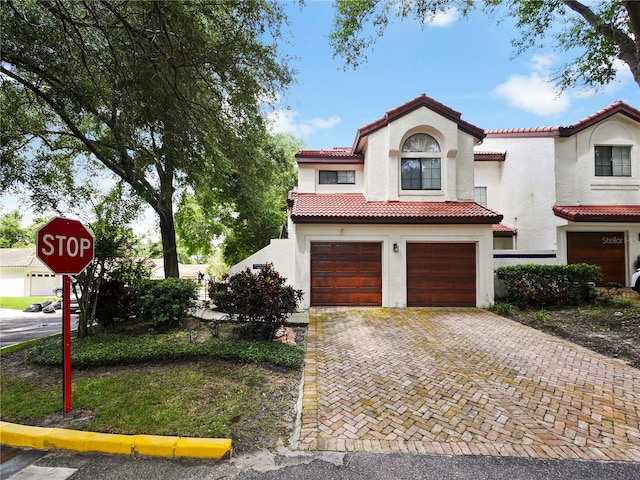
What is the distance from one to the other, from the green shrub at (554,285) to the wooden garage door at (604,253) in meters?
2.52

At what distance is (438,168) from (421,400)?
9.86 meters

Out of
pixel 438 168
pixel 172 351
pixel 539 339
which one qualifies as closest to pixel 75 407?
pixel 172 351

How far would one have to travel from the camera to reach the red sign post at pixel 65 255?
11.9 ft

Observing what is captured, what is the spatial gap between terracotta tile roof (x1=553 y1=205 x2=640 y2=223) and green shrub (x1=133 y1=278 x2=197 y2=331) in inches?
566

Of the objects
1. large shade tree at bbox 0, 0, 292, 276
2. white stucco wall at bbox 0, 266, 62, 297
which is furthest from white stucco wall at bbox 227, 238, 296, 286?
white stucco wall at bbox 0, 266, 62, 297

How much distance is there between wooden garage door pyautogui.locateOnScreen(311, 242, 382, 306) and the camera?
10609mm

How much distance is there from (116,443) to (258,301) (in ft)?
11.2

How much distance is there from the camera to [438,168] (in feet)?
38.9

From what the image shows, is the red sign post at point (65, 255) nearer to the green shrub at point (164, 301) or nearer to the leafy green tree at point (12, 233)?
the green shrub at point (164, 301)

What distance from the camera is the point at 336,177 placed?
13805 mm

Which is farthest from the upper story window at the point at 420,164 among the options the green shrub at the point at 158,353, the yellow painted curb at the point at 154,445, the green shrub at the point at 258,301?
the yellow painted curb at the point at 154,445

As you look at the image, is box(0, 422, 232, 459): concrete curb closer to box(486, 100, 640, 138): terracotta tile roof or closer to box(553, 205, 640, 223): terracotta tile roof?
box(553, 205, 640, 223): terracotta tile roof

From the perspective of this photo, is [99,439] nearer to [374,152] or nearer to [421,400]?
[421,400]

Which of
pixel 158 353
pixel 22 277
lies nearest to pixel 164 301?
pixel 158 353
